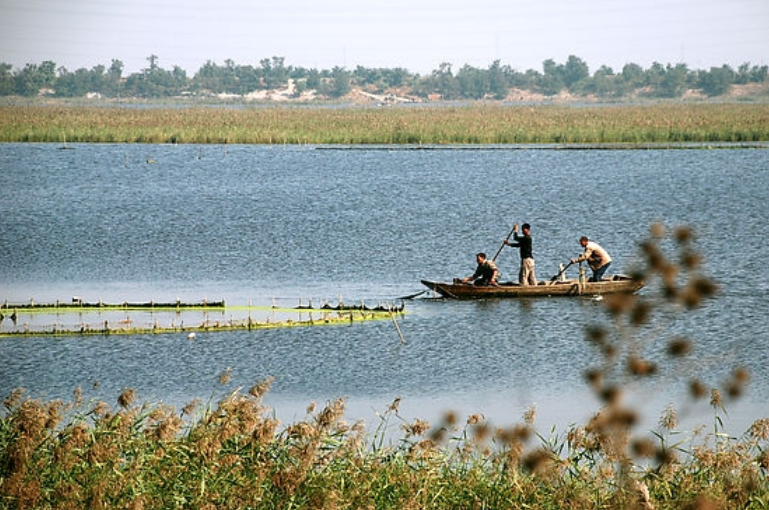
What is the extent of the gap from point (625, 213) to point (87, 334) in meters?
31.5

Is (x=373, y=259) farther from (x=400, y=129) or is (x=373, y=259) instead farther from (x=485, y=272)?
(x=400, y=129)

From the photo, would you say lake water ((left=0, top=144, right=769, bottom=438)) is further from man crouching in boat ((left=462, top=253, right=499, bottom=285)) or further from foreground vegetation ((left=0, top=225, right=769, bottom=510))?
foreground vegetation ((left=0, top=225, right=769, bottom=510))

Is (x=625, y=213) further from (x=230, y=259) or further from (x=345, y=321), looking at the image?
(x=345, y=321)

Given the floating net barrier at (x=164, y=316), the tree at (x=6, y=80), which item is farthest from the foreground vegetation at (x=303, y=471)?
the tree at (x=6, y=80)

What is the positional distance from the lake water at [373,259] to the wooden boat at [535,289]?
28 cm

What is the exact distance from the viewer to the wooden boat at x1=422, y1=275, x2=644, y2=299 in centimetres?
2942

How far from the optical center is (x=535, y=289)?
29.7 metres

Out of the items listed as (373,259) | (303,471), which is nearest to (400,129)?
(373,259)

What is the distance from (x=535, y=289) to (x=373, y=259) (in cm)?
970

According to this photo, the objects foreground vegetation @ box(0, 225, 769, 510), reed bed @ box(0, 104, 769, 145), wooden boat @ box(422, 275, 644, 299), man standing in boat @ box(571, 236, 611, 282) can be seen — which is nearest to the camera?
foreground vegetation @ box(0, 225, 769, 510)

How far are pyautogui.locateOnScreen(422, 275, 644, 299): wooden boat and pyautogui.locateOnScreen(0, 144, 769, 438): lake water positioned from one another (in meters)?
0.28

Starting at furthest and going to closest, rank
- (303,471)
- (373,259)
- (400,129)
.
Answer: (400,129) < (373,259) < (303,471)

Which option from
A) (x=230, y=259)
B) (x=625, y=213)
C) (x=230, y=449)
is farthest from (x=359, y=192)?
(x=230, y=449)

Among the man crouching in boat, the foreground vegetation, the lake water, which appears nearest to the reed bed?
the lake water
